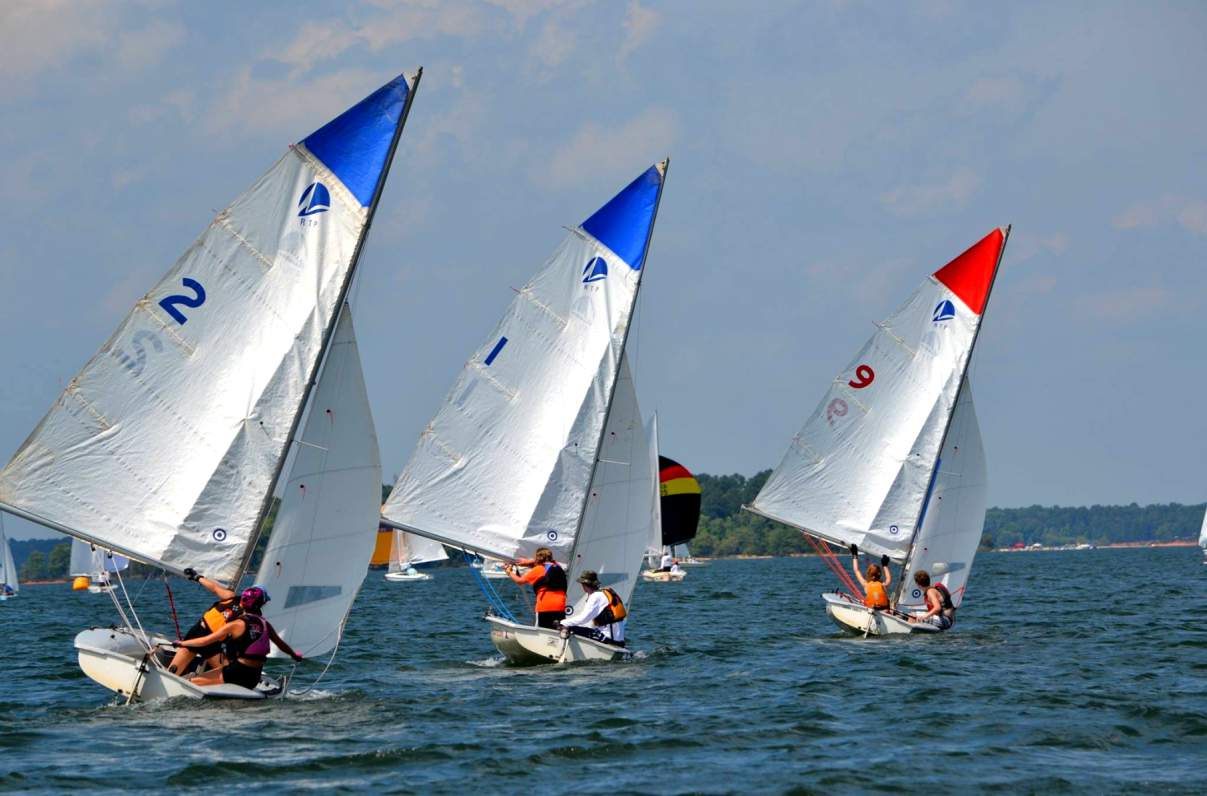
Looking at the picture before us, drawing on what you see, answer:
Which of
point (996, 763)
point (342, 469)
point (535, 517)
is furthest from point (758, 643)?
point (996, 763)

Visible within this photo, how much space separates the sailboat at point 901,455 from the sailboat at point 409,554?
4006 centimetres

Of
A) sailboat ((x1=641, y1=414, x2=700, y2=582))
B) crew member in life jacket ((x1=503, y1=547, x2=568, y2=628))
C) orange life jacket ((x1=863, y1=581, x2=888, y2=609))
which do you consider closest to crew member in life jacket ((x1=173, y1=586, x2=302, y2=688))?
crew member in life jacket ((x1=503, y1=547, x2=568, y2=628))

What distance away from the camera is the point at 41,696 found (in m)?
21.0

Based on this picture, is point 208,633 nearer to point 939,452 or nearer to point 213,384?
point 213,384

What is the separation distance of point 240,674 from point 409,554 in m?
71.6

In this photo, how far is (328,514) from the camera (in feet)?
66.2

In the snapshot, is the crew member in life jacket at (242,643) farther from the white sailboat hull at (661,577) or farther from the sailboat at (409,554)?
the white sailboat hull at (661,577)

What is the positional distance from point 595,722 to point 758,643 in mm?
12399

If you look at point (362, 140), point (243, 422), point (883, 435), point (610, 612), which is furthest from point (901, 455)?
point (243, 422)

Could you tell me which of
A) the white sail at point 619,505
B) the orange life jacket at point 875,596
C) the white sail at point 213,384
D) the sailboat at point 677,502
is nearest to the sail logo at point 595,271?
the white sail at point 619,505

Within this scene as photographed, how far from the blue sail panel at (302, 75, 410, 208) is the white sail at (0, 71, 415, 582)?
19 millimetres

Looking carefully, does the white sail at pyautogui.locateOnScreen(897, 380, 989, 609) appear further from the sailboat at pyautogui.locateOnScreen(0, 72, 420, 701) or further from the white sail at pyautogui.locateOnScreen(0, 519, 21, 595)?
the white sail at pyautogui.locateOnScreen(0, 519, 21, 595)

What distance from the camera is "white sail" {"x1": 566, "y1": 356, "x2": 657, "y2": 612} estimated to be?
27156 mm

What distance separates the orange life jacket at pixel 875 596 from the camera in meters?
29.4
